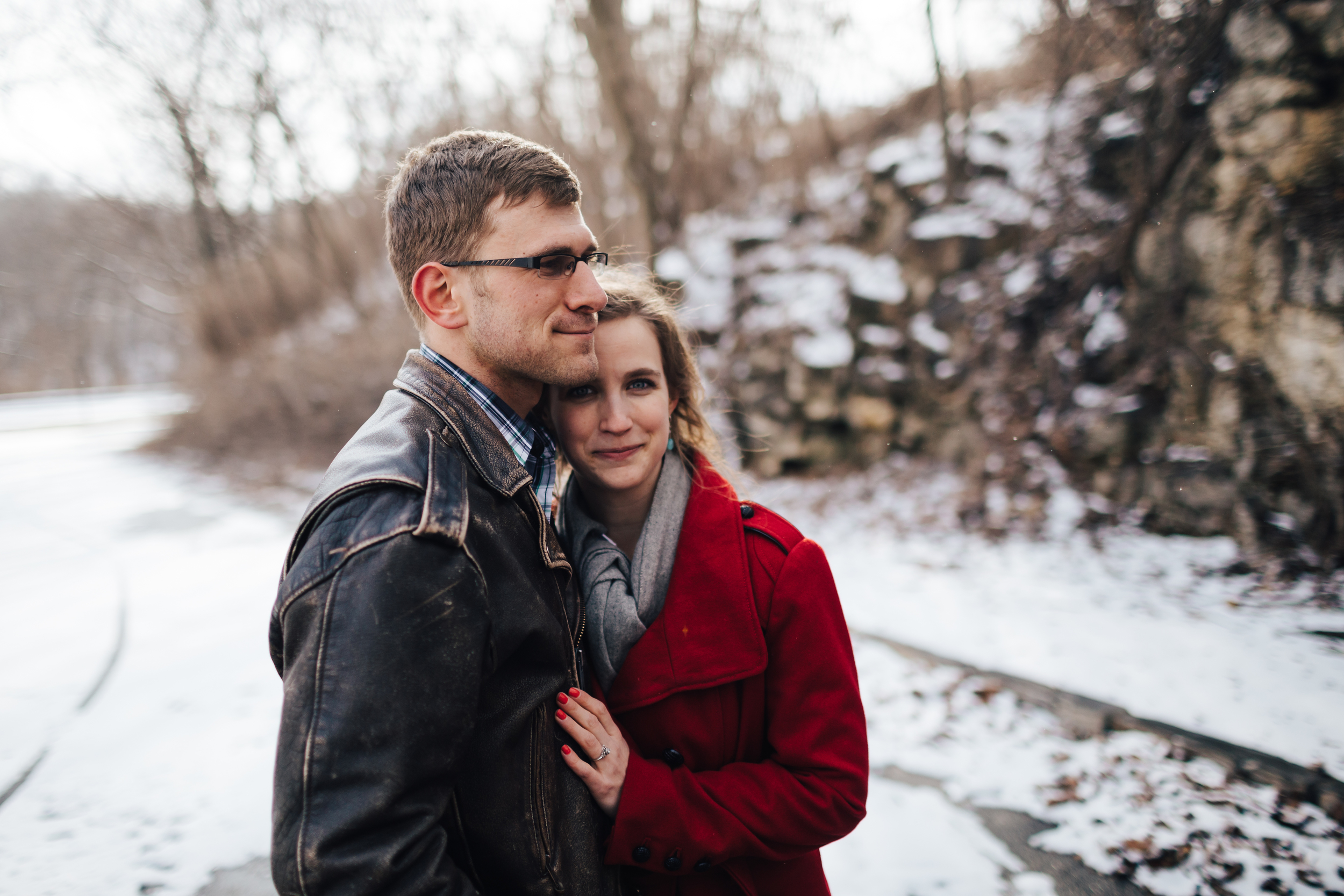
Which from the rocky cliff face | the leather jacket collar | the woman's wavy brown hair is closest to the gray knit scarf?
the woman's wavy brown hair

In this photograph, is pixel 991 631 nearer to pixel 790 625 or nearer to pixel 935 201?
pixel 790 625

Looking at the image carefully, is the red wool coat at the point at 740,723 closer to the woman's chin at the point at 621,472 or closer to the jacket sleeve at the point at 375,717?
the woman's chin at the point at 621,472

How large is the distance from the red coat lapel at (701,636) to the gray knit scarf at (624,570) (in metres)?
0.04

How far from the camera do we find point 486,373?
1.51 meters

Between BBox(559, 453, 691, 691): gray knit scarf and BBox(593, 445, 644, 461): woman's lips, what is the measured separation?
12 cm

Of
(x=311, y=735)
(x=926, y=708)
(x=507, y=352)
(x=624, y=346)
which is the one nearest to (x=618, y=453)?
(x=624, y=346)

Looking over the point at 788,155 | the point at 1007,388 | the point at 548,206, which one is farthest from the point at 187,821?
the point at 788,155

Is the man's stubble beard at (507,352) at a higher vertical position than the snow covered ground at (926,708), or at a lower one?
higher

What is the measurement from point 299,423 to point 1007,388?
14531mm

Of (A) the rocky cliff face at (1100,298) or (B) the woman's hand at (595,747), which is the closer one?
(B) the woman's hand at (595,747)

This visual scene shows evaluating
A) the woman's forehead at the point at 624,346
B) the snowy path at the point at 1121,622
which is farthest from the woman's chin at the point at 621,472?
the snowy path at the point at 1121,622

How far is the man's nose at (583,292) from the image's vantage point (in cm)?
153

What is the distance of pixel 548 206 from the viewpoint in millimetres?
1495

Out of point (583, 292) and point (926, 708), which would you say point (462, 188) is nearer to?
point (583, 292)
